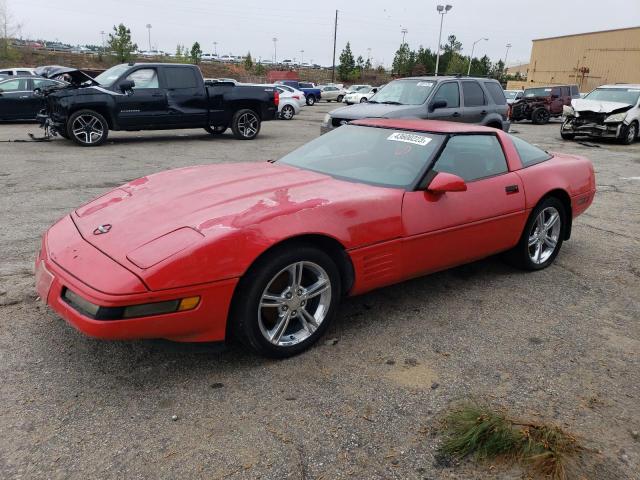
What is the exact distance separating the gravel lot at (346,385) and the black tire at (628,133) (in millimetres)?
12228

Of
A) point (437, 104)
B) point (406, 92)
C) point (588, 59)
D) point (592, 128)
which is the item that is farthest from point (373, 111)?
point (588, 59)

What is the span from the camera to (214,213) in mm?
2914

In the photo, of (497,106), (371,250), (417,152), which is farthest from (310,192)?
(497,106)

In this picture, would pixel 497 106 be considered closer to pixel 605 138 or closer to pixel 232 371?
pixel 605 138

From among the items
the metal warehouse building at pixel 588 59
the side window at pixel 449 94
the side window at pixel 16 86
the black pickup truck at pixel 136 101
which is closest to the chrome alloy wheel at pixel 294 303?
the side window at pixel 449 94

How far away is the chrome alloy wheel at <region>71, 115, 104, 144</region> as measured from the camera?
1120cm

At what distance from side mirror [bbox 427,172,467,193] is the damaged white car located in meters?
13.7

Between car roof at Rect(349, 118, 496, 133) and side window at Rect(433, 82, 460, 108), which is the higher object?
side window at Rect(433, 82, 460, 108)

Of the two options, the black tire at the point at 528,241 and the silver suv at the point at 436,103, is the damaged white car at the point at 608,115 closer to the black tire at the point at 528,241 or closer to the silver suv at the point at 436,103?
the silver suv at the point at 436,103

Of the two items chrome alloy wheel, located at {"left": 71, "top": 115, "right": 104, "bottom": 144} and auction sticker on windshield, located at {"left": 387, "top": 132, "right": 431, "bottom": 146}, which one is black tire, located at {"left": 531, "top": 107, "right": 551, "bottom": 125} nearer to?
chrome alloy wheel, located at {"left": 71, "top": 115, "right": 104, "bottom": 144}

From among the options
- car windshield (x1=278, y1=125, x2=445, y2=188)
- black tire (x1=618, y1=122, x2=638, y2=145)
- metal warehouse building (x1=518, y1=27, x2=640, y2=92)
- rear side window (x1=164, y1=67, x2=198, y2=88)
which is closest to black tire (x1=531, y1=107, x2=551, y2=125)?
black tire (x1=618, y1=122, x2=638, y2=145)

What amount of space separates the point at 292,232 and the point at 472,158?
1831 millimetres

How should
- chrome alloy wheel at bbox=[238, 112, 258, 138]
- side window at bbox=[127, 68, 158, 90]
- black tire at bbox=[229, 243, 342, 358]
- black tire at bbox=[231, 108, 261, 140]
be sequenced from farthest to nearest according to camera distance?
chrome alloy wheel at bbox=[238, 112, 258, 138]
black tire at bbox=[231, 108, 261, 140]
side window at bbox=[127, 68, 158, 90]
black tire at bbox=[229, 243, 342, 358]

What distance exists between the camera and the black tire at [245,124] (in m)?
13.4
